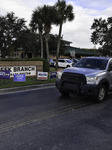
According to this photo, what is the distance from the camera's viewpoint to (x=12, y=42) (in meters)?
28.1

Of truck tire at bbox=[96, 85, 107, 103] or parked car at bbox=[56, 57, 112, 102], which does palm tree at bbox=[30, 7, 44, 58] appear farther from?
truck tire at bbox=[96, 85, 107, 103]

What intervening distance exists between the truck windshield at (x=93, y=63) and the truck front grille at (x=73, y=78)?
3.97ft

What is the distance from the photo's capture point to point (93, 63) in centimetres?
768

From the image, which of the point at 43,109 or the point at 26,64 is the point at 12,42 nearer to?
the point at 26,64

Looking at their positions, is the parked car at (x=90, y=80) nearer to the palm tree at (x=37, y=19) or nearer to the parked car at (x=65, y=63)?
the palm tree at (x=37, y=19)

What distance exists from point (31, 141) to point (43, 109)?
2276 millimetres

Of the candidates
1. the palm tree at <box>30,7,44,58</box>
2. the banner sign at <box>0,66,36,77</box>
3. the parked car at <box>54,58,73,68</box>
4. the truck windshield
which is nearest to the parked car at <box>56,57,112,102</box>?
the truck windshield

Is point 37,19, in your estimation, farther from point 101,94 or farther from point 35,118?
point 35,118

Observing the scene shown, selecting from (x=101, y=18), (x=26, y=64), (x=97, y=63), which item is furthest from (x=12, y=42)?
(x=101, y=18)

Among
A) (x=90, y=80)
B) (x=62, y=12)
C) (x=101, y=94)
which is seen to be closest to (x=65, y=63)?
(x=62, y=12)

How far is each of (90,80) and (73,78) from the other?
2.28 ft

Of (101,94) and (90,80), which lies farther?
(101,94)

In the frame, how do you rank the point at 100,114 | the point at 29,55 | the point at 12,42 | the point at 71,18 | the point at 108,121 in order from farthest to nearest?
1. the point at 29,55
2. the point at 12,42
3. the point at 71,18
4. the point at 100,114
5. the point at 108,121

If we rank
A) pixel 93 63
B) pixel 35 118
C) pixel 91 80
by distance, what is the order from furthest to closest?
1. pixel 93 63
2. pixel 91 80
3. pixel 35 118
